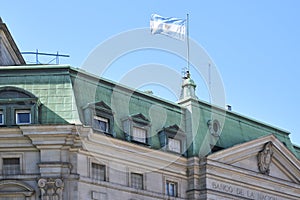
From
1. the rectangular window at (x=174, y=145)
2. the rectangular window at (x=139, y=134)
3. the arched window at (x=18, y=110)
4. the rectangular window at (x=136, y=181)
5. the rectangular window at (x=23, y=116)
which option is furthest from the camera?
the rectangular window at (x=174, y=145)

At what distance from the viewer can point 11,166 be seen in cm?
5656

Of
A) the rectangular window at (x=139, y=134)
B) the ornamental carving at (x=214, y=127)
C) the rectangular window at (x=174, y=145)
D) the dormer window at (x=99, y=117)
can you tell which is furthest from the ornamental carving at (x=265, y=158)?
the dormer window at (x=99, y=117)

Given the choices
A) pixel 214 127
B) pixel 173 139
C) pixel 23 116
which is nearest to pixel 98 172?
pixel 23 116

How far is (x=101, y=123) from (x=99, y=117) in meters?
0.48

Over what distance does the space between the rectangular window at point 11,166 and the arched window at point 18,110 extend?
2.50 metres

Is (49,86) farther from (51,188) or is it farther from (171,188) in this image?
(171,188)

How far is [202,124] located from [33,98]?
1591 cm

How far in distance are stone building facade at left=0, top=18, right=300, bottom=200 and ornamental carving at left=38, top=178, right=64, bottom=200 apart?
67 mm

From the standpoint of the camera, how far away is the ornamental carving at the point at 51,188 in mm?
55219

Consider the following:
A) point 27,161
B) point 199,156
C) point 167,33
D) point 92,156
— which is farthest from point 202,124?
point 27,161

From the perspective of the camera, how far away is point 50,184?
55.4 m

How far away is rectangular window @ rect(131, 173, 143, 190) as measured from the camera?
200 ft

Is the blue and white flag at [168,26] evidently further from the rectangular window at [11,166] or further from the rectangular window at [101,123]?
the rectangular window at [11,166]

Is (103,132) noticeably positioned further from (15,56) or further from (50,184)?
(15,56)
